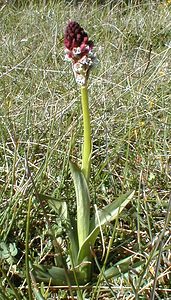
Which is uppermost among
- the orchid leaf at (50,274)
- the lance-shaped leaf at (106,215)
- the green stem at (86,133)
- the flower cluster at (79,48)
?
the flower cluster at (79,48)

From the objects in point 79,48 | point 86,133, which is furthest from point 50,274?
point 79,48

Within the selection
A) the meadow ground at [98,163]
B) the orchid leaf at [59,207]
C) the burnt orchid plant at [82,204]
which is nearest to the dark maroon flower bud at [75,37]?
the burnt orchid plant at [82,204]

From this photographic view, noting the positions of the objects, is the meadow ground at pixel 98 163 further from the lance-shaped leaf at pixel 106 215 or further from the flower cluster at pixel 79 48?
the flower cluster at pixel 79 48

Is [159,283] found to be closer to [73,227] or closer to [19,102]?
[73,227]

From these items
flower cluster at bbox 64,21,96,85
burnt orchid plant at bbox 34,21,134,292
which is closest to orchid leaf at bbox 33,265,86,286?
burnt orchid plant at bbox 34,21,134,292

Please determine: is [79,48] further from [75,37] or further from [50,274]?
[50,274]
